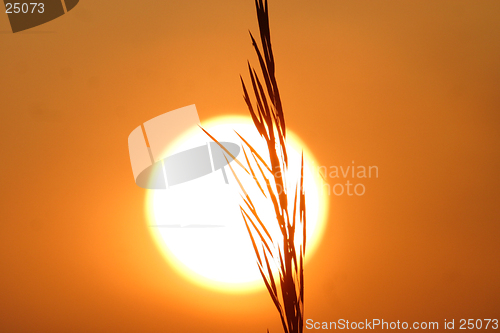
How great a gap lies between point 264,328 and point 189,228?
77 cm

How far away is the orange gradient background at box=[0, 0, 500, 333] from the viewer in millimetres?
1732

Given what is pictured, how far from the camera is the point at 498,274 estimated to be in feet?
5.86

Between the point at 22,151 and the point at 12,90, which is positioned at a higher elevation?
the point at 12,90

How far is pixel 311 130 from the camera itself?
5.81ft

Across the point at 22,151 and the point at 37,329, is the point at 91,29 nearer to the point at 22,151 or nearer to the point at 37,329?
the point at 22,151

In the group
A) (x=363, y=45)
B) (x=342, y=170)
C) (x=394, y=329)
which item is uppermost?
(x=363, y=45)

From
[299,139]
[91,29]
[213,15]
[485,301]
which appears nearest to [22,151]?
[91,29]

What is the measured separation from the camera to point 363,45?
174 cm

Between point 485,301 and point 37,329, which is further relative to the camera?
point 37,329

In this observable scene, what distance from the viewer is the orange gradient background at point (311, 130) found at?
1.73m

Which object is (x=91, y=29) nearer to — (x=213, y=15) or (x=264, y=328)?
(x=213, y=15)

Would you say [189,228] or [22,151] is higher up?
[22,151]

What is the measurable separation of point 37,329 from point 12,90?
4.92 ft

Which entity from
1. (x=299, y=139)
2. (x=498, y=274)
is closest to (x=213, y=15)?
(x=299, y=139)
